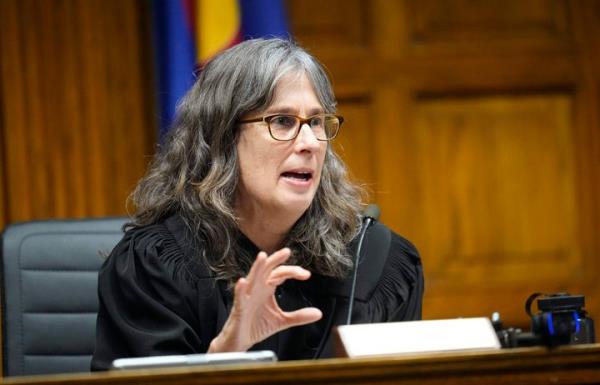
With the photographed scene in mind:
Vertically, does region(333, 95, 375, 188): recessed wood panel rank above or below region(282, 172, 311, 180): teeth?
below

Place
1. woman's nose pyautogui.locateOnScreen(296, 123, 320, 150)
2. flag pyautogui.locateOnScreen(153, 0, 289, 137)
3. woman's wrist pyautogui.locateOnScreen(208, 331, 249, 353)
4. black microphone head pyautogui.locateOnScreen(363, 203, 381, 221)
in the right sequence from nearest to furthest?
woman's wrist pyautogui.locateOnScreen(208, 331, 249, 353)
woman's nose pyautogui.locateOnScreen(296, 123, 320, 150)
black microphone head pyautogui.locateOnScreen(363, 203, 381, 221)
flag pyautogui.locateOnScreen(153, 0, 289, 137)

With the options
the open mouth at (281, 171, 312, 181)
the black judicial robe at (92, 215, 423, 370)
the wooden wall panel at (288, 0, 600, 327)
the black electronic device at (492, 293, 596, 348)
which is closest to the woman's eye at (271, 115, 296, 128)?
the open mouth at (281, 171, 312, 181)

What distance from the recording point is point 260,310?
2.23m

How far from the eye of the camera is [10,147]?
4.37 metres

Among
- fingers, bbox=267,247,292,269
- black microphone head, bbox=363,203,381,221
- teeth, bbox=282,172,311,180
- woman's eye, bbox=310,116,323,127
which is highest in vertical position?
woman's eye, bbox=310,116,323,127

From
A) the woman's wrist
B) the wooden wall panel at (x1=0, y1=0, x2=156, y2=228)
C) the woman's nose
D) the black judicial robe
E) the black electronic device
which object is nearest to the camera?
the black electronic device

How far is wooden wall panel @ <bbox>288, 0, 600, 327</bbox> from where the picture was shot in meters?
A: 4.65

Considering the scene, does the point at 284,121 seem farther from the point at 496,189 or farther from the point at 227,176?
the point at 496,189

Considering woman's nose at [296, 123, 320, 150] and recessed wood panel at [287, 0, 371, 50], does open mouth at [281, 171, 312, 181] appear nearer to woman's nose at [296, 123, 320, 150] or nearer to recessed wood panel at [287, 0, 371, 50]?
woman's nose at [296, 123, 320, 150]

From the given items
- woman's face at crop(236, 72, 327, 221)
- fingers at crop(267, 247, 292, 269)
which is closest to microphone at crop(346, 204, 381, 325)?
woman's face at crop(236, 72, 327, 221)

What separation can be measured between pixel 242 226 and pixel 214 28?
1.59 m

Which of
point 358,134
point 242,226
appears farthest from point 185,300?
point 358,134

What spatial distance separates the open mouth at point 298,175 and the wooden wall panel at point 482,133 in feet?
6.45

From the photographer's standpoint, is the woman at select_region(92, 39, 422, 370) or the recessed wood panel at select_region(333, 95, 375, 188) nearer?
the woman at select_region(92, 39, 422, 370)
